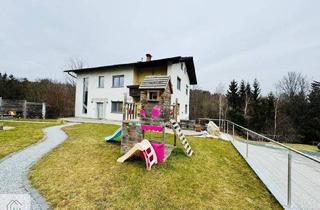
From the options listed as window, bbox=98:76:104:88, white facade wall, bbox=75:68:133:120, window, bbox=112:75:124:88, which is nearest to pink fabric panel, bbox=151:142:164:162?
white facade wall, bbox=75:68:133:120

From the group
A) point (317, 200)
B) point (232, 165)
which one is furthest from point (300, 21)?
point (317, 200)

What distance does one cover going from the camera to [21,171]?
435cm

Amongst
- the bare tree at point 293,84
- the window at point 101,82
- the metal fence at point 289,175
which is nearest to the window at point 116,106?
the window at point 101,82

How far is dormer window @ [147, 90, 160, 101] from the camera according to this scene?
6073 mm

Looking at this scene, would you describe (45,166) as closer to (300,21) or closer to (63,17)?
(63,17)

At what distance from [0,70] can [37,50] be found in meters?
10.0

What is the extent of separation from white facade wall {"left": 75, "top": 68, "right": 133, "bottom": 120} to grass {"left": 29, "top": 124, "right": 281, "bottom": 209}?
11.6 m

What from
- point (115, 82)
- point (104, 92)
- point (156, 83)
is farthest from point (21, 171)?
point (104, 92)

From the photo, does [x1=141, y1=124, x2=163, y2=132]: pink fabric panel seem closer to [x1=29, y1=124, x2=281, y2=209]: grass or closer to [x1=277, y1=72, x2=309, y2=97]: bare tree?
[x1=29, y1=124, x2=281, y2=209]: grass

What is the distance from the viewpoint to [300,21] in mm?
12516

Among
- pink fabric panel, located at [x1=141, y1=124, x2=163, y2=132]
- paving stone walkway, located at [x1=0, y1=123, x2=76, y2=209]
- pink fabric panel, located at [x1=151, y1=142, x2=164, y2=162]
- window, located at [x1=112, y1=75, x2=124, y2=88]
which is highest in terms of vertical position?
window, located at [x1=112, y1=75, x2=124, y2=88]

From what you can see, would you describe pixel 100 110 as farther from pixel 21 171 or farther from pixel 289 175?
pixel 289 175

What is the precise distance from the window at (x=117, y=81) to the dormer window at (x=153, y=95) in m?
11.8

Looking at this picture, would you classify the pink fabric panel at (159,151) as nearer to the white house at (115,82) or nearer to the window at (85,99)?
the white house at (115,82)
